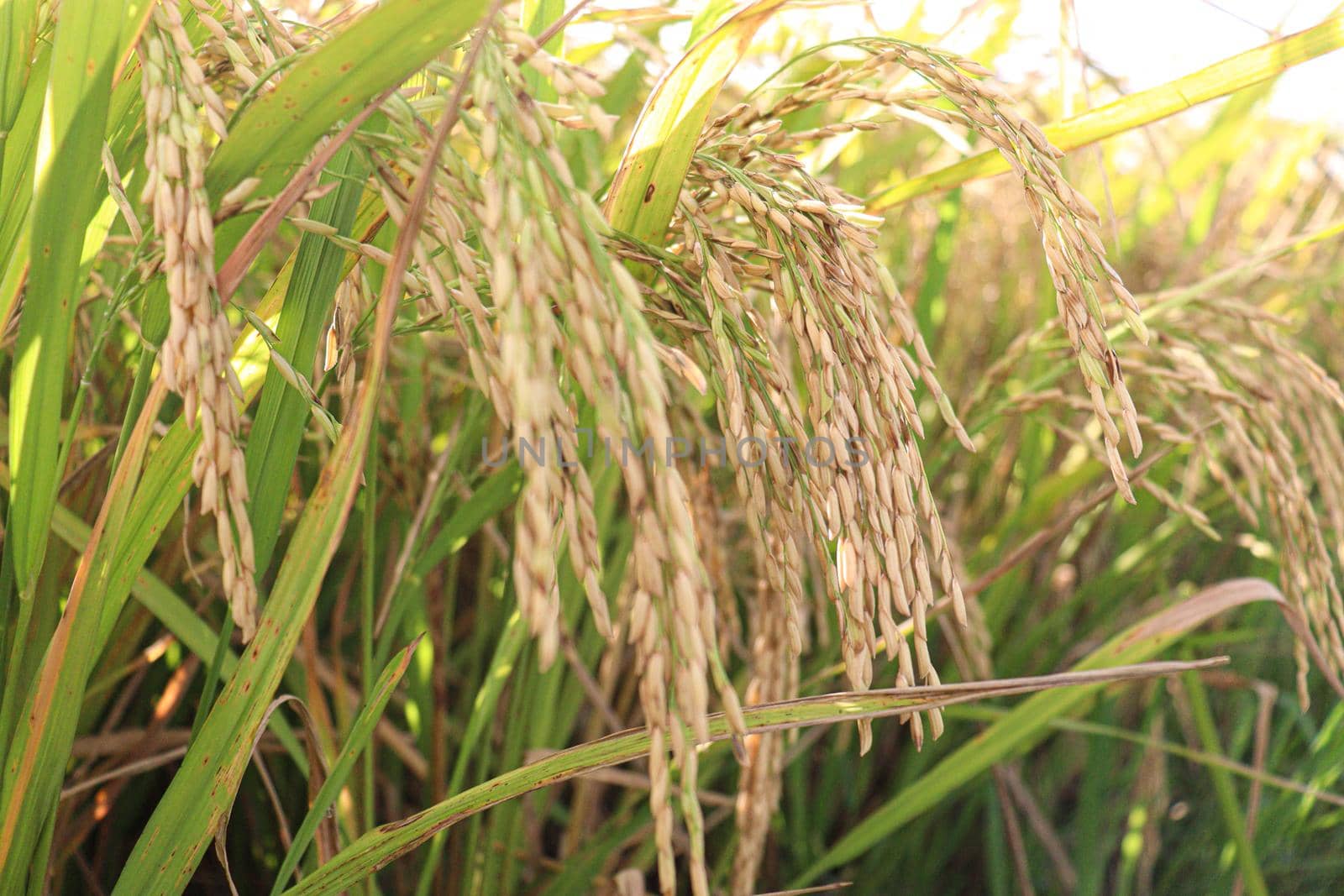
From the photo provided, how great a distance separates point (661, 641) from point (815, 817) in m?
1.02

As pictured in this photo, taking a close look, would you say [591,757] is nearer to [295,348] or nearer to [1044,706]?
[295,348]

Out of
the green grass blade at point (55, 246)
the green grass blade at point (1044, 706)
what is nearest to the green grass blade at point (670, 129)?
the green grass blade at point (55, 246)

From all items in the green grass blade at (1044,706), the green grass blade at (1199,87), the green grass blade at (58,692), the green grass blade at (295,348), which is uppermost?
the green grass blade at (1199,87)

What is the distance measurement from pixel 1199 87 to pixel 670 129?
453mm

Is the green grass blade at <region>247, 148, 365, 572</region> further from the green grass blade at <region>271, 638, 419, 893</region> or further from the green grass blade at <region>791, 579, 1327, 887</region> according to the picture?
the green grass blade at <region>791, 579, 1327, 887</region>

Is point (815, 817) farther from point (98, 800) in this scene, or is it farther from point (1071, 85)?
point (1071, 85)

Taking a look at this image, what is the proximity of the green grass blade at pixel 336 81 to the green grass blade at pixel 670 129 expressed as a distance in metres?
0.19

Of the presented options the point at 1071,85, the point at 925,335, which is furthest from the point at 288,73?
the point at 925,335

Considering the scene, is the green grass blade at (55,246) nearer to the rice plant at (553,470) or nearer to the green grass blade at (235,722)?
the rice plant at (553,470)

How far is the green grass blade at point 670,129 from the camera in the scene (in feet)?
2.03

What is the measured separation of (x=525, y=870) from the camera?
3.69 feet

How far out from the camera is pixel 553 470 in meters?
0.42

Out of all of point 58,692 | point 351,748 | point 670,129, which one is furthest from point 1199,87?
point 58,692

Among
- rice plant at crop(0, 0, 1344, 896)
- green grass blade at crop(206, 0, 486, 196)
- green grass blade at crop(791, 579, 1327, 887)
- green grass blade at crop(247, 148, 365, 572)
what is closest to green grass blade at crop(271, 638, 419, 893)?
rice plant at crop(0, 0, 1344, 896)
